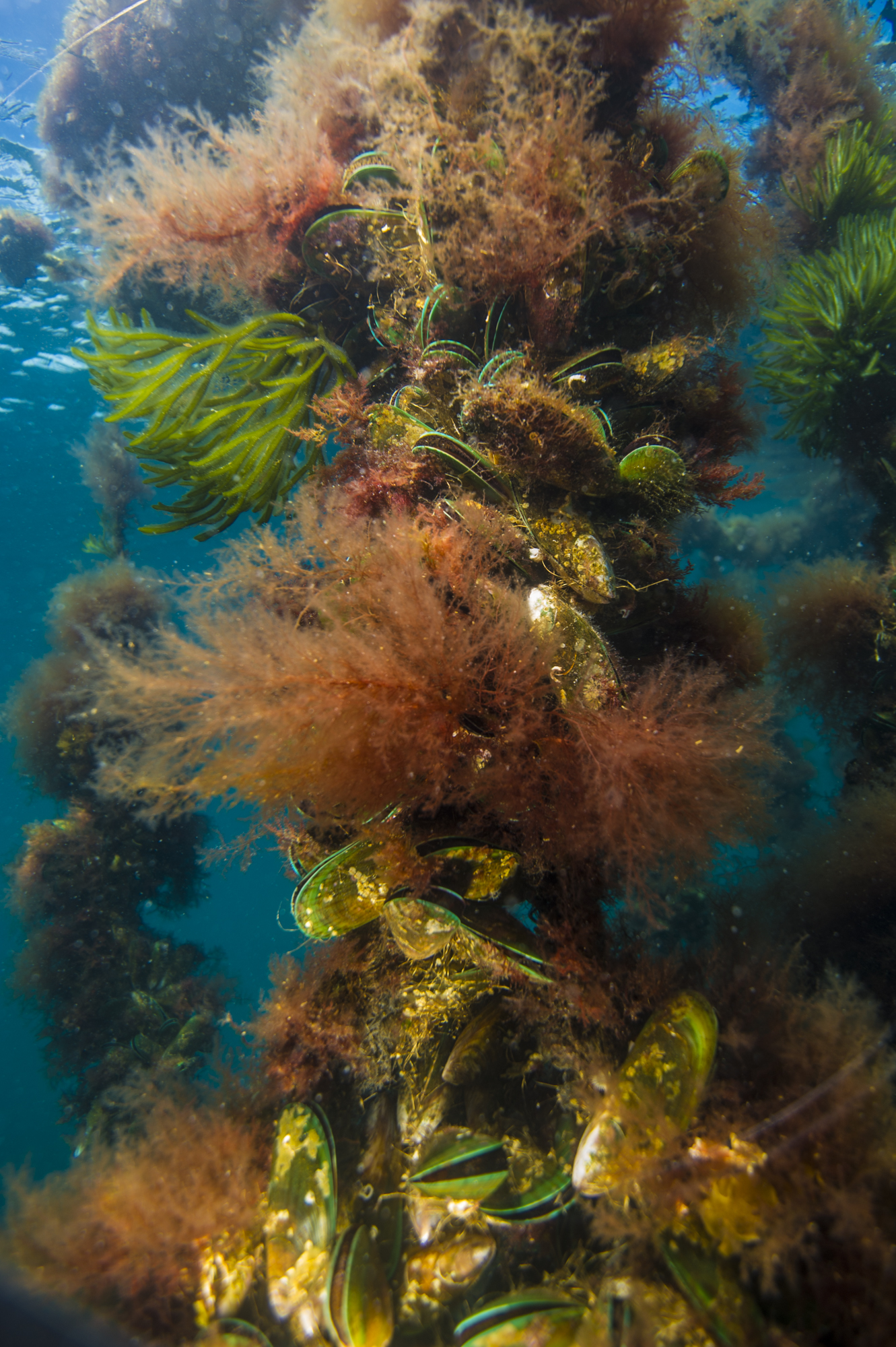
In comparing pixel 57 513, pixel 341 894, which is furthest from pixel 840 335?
pixel 57 513

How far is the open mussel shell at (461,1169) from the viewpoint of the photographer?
7.95 feet

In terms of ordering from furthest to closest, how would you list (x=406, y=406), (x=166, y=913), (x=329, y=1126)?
(x=166, y=913)
(x=406, y=406)
(x=329, y=1126)

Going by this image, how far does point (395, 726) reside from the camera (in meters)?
2.44

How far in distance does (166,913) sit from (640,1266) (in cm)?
1030

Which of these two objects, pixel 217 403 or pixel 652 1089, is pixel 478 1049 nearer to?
pixel 652 1089

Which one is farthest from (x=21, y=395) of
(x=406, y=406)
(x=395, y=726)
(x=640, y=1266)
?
(x=640, y=1266)

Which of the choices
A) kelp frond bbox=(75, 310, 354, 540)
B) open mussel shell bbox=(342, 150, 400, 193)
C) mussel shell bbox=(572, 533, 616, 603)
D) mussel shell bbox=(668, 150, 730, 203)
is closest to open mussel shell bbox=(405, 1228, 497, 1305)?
mussel shell bbox=(572, 533, 616, 603)

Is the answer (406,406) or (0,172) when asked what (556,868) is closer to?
(406,406)

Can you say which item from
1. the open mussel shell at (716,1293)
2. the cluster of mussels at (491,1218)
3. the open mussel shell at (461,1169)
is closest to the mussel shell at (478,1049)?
the cluster of mussels at (491,1218)

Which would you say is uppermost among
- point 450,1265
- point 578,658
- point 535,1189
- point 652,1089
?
point 578,658

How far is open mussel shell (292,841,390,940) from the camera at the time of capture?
2.62 meters

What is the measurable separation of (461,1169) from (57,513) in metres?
26.2

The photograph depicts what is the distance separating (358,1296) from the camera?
228 cm

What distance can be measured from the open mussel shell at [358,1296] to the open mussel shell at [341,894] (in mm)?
1248
